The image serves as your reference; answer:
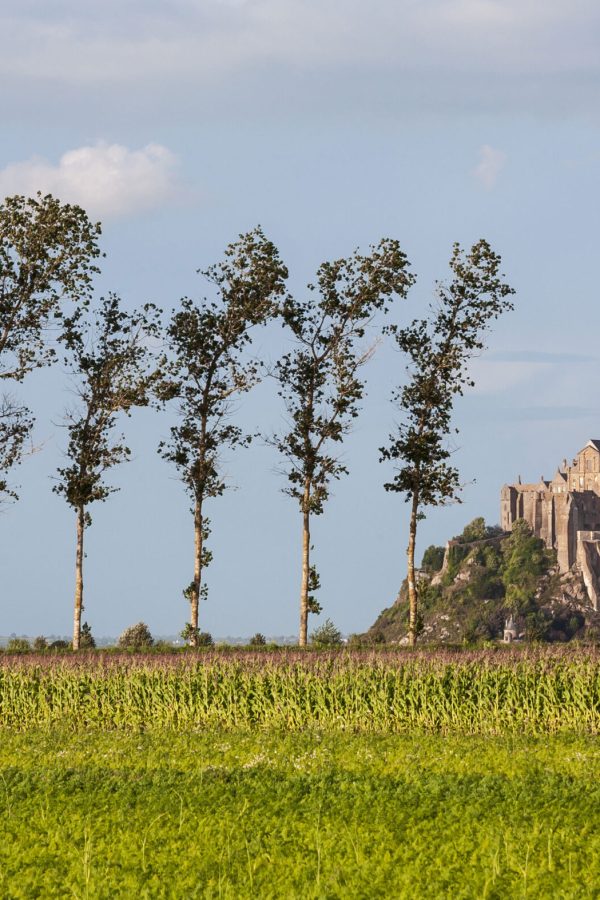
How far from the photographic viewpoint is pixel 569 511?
17338 centimetres

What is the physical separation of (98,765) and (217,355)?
28.8 metres

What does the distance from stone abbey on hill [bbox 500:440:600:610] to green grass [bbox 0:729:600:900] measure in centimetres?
15535

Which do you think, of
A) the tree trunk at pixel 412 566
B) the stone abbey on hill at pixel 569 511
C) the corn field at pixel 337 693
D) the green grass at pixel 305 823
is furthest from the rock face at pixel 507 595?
the green grass at pixel 305 823

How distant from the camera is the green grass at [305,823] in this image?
11273 mm

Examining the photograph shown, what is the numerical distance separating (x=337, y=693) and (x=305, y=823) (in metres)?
13.0

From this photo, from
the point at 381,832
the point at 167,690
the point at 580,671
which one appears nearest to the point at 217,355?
the point at 167,690

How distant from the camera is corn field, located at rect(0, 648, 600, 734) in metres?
26.0

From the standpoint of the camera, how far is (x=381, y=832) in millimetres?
13133

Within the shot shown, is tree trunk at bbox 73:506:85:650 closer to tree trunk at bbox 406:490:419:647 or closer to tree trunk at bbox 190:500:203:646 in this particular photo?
tree trunk at bbox 190:500:203:646

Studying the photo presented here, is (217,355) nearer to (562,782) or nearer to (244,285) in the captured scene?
(244,285)

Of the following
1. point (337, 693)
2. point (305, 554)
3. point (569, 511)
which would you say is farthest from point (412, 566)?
point (569, 511)

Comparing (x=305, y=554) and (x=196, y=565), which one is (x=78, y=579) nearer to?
(x=196, y=565)

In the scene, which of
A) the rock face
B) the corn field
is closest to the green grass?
the corn field

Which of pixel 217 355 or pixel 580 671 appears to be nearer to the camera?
pixel 580 671
